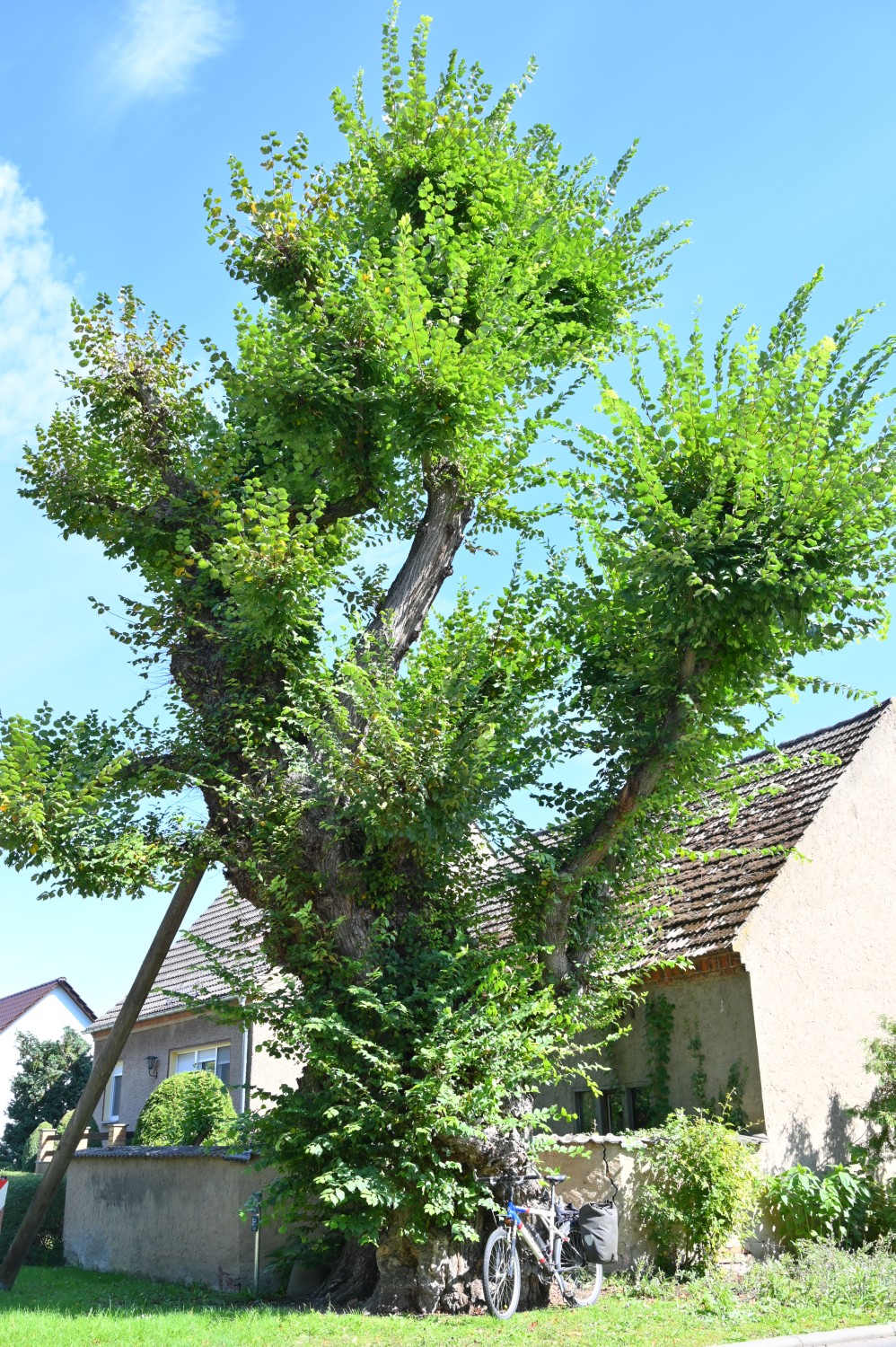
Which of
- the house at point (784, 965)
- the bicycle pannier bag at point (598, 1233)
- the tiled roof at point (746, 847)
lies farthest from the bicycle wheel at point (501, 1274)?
the tiled roof at point (746, 847)

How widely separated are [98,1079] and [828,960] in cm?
911

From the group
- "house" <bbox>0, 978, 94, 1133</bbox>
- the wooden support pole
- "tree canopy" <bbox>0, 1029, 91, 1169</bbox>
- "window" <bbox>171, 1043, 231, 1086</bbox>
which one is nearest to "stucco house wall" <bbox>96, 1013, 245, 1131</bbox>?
"window" <bbox>171, 1043, 231, 1086</bbox>

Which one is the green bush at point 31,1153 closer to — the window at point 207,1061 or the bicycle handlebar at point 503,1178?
the window at point 207,1061

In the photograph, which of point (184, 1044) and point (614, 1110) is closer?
point (614, 1110)

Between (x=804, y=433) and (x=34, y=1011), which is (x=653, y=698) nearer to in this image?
(x=804, y=433)

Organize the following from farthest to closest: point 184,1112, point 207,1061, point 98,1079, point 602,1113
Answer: point 207,1061 → point 184,1112 → point 602,1113 → point 98,1079

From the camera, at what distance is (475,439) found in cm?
1295

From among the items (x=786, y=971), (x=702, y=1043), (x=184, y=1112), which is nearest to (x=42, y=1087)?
(x=184, y=1112)

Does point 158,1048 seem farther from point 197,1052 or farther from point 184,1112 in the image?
point 184,1112

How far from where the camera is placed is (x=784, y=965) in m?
13.0

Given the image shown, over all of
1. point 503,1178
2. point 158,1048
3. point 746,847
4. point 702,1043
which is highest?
point 746,847

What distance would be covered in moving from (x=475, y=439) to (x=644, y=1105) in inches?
329

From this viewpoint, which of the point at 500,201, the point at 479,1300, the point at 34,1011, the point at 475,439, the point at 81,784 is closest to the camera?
the point at 479,1300

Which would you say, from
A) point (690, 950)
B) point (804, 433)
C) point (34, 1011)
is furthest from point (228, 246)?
point (34, 1011)
